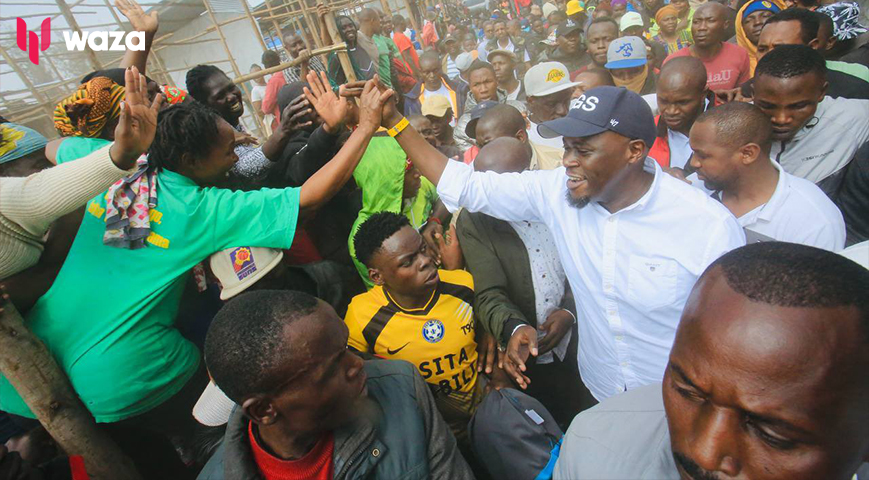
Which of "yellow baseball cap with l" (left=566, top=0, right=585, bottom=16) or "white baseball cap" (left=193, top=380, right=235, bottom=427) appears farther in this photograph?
"yellow baseball cap with l" (left=566, top=0, right=585, bottom=16)

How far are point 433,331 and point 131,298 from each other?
1.44 metres

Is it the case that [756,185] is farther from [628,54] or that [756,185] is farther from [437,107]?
[437,107]

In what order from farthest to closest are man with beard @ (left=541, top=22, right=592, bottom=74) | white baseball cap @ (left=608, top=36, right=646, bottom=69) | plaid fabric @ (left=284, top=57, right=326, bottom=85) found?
man with beard @ (left=541, top=22, right=592, bottom=74) → plaid fabric @ (left=284, top=57, right=326, bottom=85) → white baseball cap @ (left=608, top=36, right=646, bottom=69)

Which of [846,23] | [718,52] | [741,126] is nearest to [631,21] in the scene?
[718,52]

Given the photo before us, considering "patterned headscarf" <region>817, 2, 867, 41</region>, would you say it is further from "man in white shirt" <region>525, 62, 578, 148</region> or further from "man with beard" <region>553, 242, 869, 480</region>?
"man with beard" <region>553, 242, 869, 480</region>

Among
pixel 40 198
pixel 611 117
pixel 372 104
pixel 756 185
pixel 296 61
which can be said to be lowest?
pixel 756 185

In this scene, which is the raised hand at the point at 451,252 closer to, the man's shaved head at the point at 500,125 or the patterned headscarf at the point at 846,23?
the man's shaved head at the point at 500,125

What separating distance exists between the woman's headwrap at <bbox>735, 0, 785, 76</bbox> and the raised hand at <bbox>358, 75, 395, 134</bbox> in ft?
14.2

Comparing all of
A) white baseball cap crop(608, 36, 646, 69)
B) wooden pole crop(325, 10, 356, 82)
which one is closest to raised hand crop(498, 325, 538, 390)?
white baseball cap crop(608, 36, 646, 69)

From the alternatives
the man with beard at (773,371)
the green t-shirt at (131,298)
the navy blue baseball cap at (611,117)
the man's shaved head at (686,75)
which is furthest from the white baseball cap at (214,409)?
the man's shaved head at (686,75)

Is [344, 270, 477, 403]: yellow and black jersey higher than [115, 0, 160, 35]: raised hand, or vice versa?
[115, 0, 160, 35]: raised hand

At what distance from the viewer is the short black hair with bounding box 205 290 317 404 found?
1.36 metres

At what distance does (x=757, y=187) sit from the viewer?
6.88ft

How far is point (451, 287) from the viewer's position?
8.09ft
